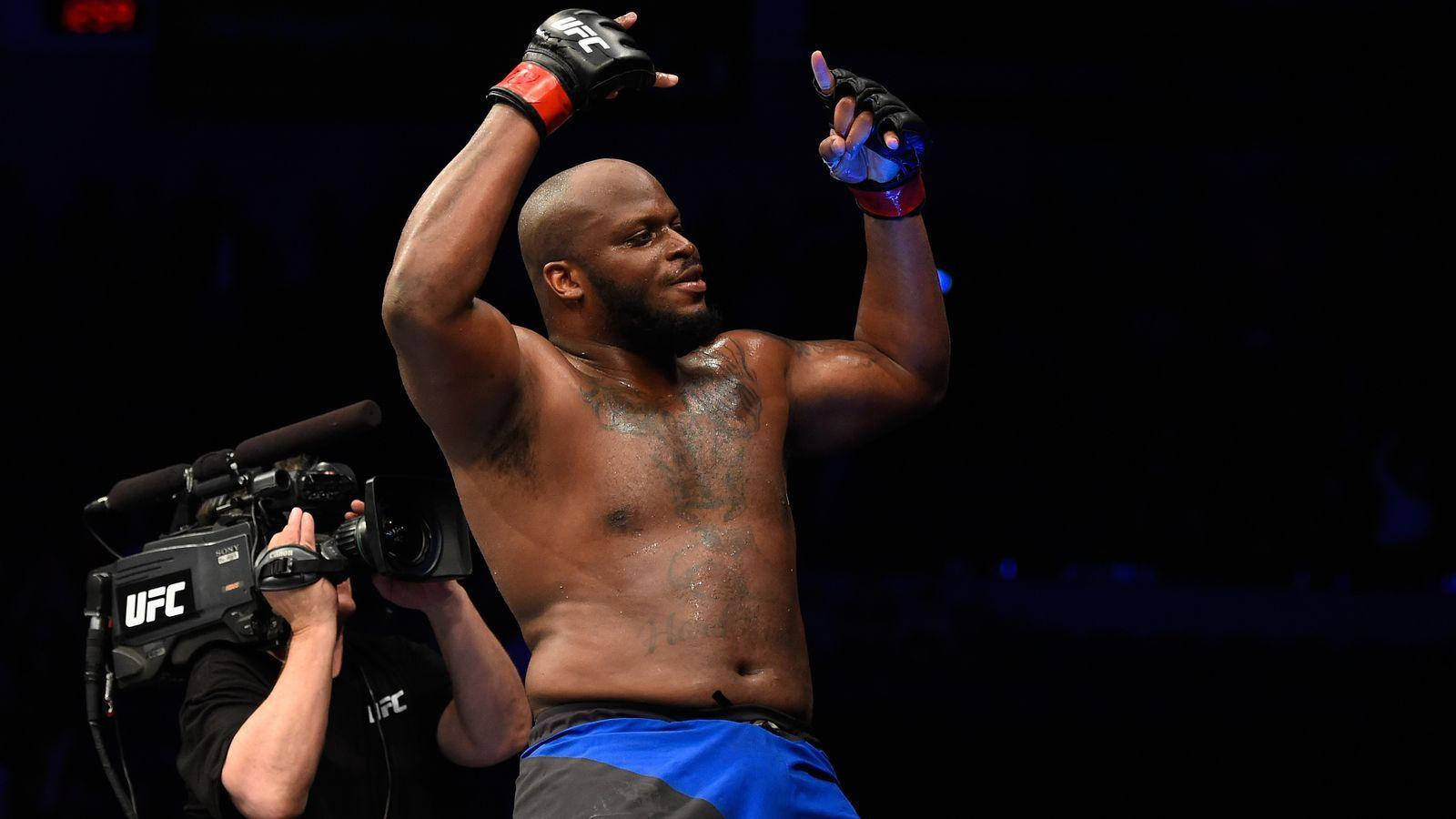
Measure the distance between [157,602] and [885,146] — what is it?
1.43 metres

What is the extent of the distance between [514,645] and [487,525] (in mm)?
2049

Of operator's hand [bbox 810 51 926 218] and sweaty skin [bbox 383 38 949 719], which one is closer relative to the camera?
sweaty skin [bbox 383 38 949 719]

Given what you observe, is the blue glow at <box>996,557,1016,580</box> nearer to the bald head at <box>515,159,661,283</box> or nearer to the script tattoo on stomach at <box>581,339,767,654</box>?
the script tattoo on stomach at <box>581,339,767,654</box>

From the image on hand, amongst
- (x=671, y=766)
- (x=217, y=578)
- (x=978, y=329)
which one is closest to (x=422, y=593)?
(x=217, y=578)

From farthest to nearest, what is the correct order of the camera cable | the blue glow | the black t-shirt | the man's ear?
the blue glow
the camera cable
the black t-shirt
the man's ear

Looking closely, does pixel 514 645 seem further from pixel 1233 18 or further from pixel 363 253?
pixel 1233 18

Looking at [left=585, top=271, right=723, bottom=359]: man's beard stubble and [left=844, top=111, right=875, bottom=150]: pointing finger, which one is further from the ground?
[left=844, top=111, right=875, bottom=150]: pointing finger

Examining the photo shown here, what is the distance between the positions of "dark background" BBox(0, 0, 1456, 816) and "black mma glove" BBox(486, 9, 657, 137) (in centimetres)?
165

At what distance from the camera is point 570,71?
74.6 inches

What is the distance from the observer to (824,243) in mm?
5262

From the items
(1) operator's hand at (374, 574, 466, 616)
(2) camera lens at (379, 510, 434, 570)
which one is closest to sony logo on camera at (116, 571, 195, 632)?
(1) operator's hand at (374, 574, 466, 616)

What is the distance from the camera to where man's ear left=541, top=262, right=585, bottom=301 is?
6.67 ft

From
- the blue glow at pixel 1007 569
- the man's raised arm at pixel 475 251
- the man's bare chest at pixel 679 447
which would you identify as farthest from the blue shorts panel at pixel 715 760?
the blue glow at pixel 1007 569

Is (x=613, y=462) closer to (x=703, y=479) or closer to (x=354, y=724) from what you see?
(x=703, y=479)
